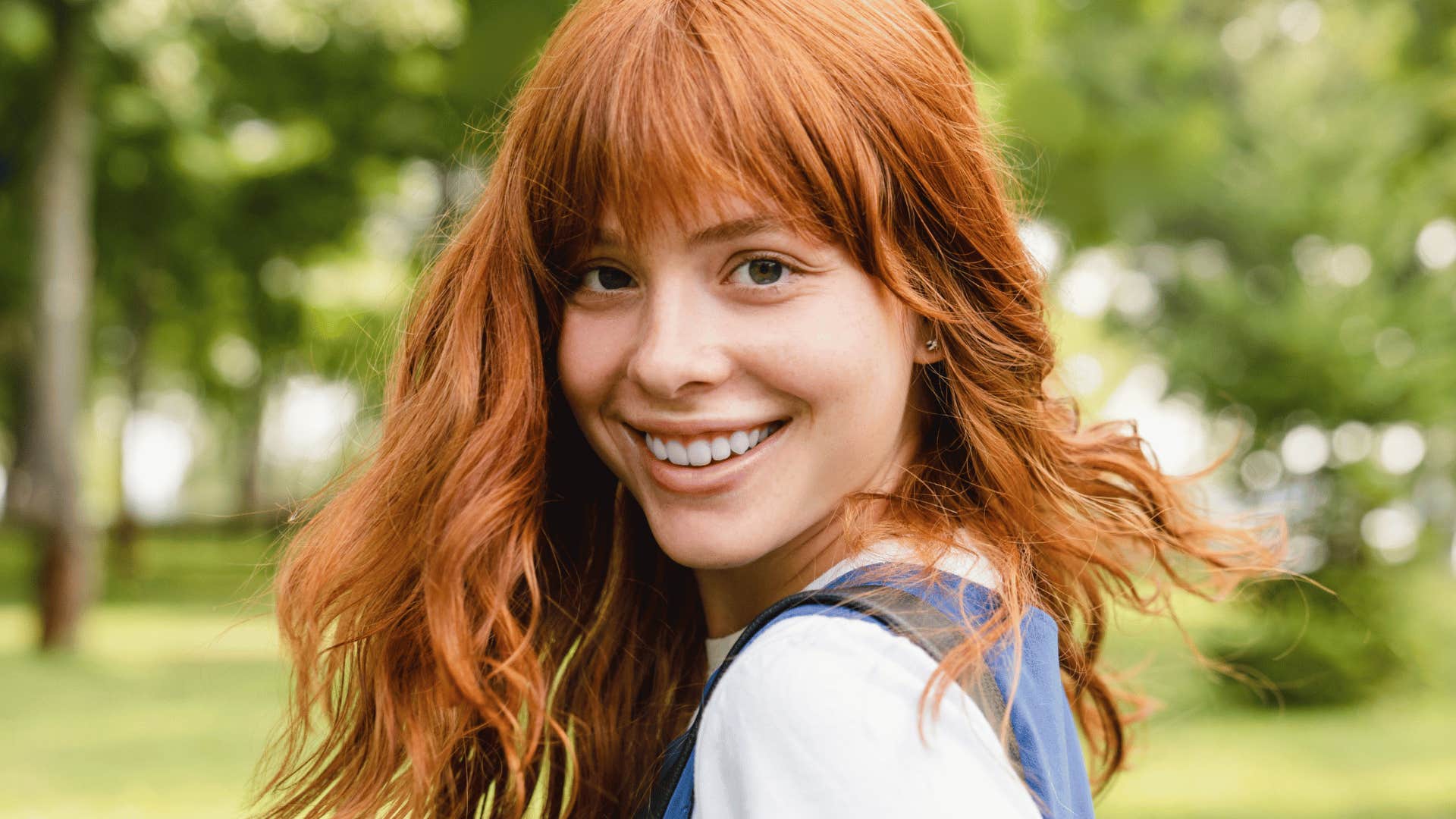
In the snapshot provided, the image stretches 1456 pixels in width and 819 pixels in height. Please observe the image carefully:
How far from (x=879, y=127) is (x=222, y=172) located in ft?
55.4

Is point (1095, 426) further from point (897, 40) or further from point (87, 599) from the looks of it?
point (87, 599)

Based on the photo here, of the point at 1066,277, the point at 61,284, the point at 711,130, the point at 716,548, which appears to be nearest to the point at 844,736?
the point at 716,548

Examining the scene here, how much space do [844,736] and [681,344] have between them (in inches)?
21.3

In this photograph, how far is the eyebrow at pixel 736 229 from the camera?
64.2 inches

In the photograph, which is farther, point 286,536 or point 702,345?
point 286,536

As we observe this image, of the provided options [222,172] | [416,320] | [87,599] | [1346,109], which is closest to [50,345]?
[87,599]

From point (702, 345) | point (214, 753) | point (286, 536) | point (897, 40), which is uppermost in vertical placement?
point (897, 40)

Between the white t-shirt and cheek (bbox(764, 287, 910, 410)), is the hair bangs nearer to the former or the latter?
cheek (bbox(764, 287, 910, 410))

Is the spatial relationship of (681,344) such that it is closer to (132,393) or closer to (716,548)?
(716,548)

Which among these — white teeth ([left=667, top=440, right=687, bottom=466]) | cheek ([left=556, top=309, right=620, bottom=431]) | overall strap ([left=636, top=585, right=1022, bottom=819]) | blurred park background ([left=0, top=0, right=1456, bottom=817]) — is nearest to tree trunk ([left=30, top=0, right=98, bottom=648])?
blurred park background ([left=0, top=0, right=1456, bottom=817])

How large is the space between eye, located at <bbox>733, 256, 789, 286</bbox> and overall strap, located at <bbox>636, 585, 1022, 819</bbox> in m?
0.38

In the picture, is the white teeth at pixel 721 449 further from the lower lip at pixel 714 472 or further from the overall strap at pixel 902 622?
the overall strap at pixel 902 622

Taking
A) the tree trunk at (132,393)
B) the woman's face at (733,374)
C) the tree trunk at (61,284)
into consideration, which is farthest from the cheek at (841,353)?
the tree trunk at (132,393)

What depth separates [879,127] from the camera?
1710 mm
